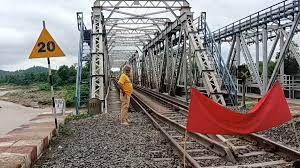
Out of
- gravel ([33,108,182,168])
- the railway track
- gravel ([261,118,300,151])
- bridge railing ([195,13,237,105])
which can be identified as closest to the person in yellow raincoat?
gravel ([33,108,182,168])

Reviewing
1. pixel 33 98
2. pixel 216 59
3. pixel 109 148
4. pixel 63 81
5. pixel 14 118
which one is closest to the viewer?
pixel 109 148

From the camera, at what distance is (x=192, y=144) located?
9.47 m

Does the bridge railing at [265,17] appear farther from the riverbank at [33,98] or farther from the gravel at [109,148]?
the riverbank at [33,98]

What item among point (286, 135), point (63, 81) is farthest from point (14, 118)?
point (63, 81)

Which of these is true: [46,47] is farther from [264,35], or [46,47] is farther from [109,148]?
[264,35]

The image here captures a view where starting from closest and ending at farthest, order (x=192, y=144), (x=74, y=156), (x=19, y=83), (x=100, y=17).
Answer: (x=74, y=156) → (x=192, y=144) → (x=100, y=17) → (x=19, y=83)

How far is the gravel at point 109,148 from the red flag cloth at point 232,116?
2.78 feet

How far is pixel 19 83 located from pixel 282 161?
156m

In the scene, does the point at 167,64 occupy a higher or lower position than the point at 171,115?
higher

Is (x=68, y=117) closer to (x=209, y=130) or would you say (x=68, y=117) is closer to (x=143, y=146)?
(x=143, y=146)

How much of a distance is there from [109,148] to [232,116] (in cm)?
296

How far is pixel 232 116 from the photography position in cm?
794

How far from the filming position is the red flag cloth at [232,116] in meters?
7.56

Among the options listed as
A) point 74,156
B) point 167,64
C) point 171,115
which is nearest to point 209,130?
point 74,156
